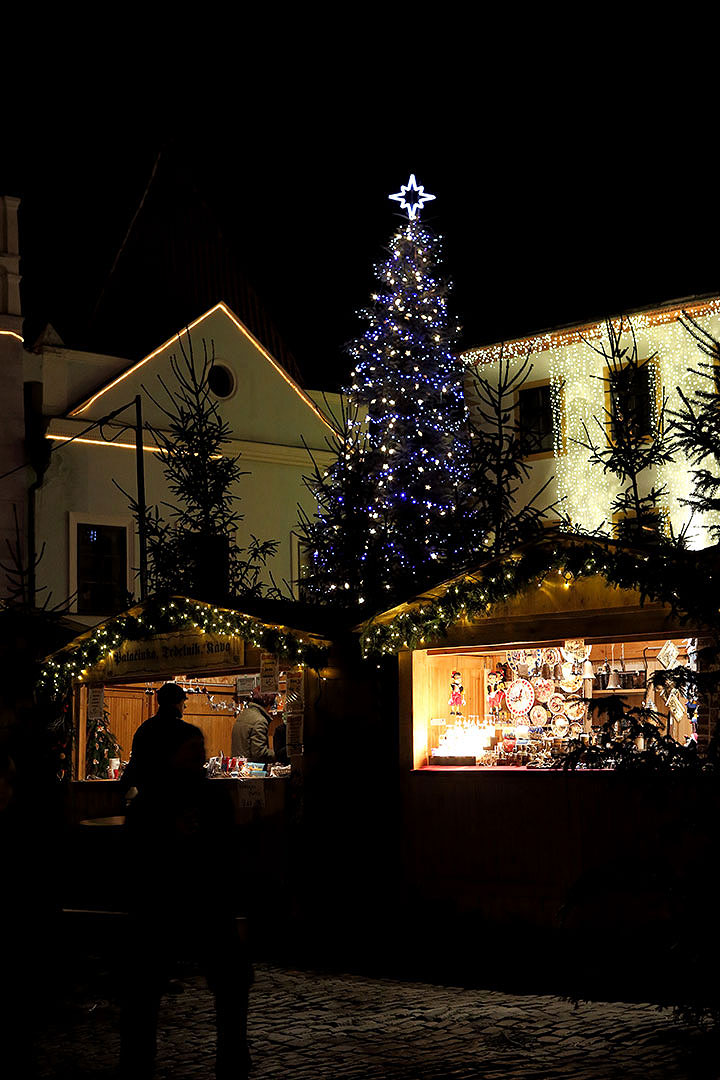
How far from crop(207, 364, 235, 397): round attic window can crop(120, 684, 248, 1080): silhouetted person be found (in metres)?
23.4

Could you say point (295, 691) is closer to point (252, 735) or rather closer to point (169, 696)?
point (252, 735)

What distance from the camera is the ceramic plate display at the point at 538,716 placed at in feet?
45.0

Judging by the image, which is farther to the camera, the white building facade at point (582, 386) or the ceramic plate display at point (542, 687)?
the white building facade at point (582, 386)

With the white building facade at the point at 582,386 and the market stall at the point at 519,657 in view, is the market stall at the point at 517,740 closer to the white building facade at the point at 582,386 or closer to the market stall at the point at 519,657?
the market stall at the point at 519,657

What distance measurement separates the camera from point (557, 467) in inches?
1192

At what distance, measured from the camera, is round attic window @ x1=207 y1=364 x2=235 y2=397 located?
3066 centimetres

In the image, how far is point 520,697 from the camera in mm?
13852

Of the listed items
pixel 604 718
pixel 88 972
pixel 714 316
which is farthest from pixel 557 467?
pixel 88 972

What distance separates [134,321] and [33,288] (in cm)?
359

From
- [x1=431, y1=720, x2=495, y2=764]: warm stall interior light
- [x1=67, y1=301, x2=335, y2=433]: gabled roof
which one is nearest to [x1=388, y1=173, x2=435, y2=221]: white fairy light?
[x1=67, y1=301, x2=335, y2=433]: gabled roof

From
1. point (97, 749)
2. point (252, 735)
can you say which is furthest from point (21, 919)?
point (97, 749)

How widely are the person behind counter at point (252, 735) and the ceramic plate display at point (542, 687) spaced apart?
11.5 feet

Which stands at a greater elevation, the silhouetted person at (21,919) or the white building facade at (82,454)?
the white building facade at (82,454)

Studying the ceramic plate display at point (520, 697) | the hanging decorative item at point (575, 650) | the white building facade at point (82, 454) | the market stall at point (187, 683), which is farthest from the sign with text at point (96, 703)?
the white building facade at point (82, 454)
